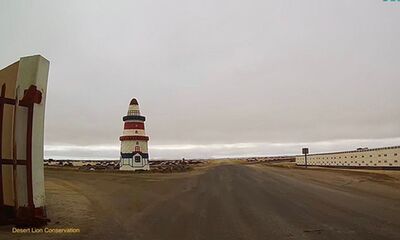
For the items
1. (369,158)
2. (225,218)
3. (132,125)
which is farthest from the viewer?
(369,158)

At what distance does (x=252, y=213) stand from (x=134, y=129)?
38.4m

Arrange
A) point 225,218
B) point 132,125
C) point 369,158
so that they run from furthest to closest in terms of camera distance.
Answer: point 369,158 < point 132,125 < point 225,218

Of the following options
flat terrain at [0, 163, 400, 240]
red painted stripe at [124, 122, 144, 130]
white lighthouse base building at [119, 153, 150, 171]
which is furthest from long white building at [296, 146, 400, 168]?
flat terrain at [0, 163, 400, 240]

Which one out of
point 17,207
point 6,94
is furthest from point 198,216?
point 6,94

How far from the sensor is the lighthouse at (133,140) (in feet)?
162

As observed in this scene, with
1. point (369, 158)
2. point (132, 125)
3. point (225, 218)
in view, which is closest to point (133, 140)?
point (132, 125)

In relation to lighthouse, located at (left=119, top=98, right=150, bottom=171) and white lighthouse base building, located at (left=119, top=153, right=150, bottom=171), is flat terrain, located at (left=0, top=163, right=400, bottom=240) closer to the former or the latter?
lighthouse, located at (left=119, top=98, right=150, bottom=171)

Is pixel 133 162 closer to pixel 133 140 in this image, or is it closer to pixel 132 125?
pixel 133 140

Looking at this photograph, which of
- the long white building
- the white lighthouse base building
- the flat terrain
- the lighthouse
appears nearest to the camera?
the flat terrain

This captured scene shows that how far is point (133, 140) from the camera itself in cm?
4934

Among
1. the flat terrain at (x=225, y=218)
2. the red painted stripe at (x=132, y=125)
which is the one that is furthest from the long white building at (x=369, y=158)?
the flat terrain at (x=225, y=218)

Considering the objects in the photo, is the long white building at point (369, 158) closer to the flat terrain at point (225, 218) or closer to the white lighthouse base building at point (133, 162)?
the white lighthouse base building at point (133, 162)

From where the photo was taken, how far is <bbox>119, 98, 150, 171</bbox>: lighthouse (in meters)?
49.2

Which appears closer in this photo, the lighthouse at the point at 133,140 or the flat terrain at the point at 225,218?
the flat terrain at the point at 225,218
